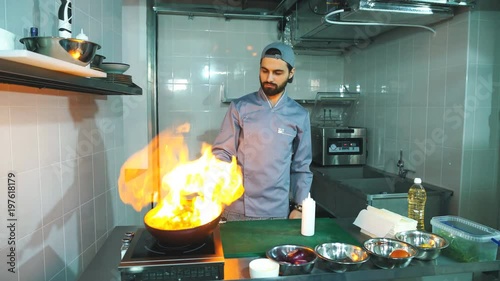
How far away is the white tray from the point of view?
0.83 metres

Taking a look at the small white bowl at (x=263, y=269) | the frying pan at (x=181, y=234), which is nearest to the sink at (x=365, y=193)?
the small white bowl at (x=263, y=269)

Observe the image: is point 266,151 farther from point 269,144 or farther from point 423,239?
point 423,239

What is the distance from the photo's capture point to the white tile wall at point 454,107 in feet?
6.28

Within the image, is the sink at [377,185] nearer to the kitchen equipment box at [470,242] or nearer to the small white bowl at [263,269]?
the kitchen equipment box at [470,242]

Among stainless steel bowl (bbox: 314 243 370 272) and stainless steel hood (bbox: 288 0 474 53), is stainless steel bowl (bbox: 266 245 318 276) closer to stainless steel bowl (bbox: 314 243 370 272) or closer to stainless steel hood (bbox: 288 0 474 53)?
stainless steel bowl (bbox: 314 243 370 272)

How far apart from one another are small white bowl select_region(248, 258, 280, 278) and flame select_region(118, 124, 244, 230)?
0.67 feet

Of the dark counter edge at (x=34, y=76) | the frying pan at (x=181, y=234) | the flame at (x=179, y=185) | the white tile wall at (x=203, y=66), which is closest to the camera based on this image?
the dark counter edge at (x=34, y=76)

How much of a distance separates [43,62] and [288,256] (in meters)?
0.98

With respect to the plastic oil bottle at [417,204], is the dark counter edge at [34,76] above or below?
above

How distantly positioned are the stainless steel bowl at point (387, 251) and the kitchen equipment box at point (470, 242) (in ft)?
0.63

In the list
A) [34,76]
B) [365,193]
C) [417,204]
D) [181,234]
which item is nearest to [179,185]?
[181,234]

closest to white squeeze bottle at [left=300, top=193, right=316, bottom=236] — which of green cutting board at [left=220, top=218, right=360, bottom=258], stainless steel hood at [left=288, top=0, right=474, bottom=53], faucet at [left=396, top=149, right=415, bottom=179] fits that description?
green cutting board at [left=220, top=218, right=360, bottom=258]

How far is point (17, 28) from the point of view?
1.23 m

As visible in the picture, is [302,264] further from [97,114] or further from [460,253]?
[97,114]
